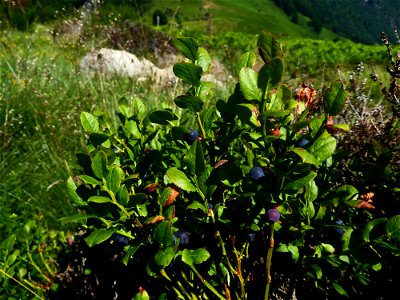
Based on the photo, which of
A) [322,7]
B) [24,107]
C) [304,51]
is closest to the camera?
[24,107]

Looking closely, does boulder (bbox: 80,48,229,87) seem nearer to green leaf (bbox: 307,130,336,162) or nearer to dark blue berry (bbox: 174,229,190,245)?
dark blue berry (bbox: 174,229,190,245)

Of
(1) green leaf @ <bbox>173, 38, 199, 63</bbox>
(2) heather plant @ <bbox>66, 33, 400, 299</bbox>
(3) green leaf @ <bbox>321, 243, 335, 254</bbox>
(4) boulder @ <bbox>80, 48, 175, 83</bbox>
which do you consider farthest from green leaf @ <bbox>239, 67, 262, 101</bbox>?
(4) boulder @ <bbox>80, 48, 175, 83</bbox>

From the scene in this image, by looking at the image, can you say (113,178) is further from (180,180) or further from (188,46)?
(188,46)

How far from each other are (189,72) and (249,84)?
0.39 ft

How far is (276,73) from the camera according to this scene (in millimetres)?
662

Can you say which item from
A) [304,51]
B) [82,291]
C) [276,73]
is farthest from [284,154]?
[304,51]

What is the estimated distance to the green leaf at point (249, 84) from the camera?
717mm

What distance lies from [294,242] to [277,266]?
0.14 meters

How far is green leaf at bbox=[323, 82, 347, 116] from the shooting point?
707 millimetres

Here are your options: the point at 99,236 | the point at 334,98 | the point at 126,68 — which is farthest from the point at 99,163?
the point at 126,68

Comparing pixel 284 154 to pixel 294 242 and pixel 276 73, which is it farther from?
pixel 294 242

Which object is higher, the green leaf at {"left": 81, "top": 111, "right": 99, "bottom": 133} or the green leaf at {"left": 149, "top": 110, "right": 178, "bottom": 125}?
the green leaf at {"left": 149, "top": 110, "right": 178, "bottom": 125}

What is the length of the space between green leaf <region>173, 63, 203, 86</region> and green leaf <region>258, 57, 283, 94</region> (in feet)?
0.42

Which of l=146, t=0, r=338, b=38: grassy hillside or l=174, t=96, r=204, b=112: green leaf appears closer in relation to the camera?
l=174, t=96, r=204, b=112: green leaf
